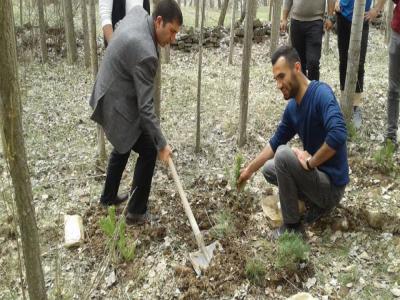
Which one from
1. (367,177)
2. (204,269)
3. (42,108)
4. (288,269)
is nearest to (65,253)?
(204,269)

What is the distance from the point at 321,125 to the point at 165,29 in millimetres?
1492

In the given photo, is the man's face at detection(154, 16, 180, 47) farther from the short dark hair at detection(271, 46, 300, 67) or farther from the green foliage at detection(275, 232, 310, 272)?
the green foliage at detection(275, 232, 310, 272)

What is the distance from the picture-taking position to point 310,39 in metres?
5.34

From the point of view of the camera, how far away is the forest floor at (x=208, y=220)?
3262 millimetres

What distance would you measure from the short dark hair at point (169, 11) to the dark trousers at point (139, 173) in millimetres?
1017

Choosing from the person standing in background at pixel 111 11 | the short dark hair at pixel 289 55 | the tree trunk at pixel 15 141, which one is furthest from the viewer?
the person standing in background at pixel 111 11

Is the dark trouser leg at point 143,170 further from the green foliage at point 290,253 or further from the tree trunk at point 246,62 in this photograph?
the tree trunk at point 246,62

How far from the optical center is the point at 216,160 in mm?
5328

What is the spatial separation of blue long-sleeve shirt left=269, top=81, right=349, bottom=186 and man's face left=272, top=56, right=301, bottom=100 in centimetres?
12

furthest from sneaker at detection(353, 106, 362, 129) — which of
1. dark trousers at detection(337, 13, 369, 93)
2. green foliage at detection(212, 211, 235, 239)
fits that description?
green foliage at detection(212, 211, 235, 239)

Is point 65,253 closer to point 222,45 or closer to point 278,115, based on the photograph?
point 278,115

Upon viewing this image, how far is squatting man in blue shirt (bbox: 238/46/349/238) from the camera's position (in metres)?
3.26

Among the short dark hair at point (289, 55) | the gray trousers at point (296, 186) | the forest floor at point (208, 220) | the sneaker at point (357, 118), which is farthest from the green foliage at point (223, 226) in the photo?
the sneaker at point (357, 118)

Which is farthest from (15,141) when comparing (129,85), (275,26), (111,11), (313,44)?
(275,26)
